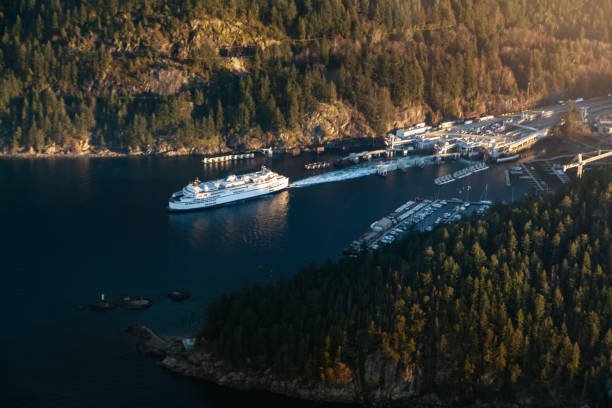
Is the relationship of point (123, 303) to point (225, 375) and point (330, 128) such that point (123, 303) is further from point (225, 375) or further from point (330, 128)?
point (330, 128)

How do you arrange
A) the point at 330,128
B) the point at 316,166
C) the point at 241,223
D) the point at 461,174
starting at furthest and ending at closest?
1. the point at 330,128
2. the point at 316,166
3. the point at 461,174
4. the point at 241,223

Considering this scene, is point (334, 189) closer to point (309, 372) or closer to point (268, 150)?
point (268, 150)

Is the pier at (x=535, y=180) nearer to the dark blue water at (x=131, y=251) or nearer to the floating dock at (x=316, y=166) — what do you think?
the dark blue water at (x=131, y=251)

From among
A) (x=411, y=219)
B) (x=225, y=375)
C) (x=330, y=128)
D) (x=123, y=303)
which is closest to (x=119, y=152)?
(x=330, y=128)

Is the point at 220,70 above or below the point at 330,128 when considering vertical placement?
above

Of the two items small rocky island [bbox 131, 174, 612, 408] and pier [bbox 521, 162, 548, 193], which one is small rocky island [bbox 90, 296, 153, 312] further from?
pier [bbox 521, 162, 548, 193]

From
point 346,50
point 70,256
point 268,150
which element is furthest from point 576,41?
point 70,256
